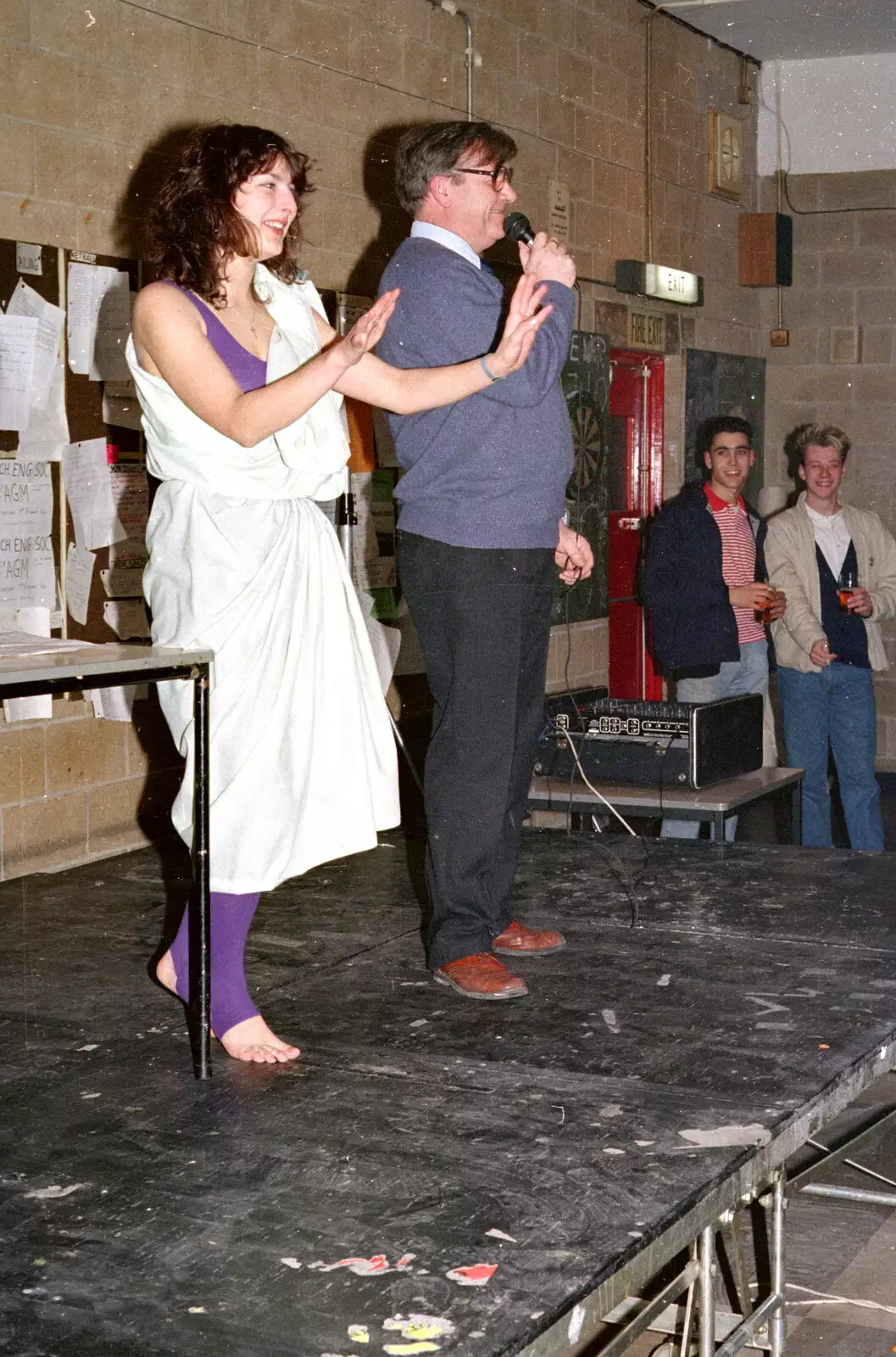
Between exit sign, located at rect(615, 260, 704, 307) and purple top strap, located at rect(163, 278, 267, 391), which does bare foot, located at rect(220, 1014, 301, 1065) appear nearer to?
purple top strap, located at rect(163, 278, 267, 391)

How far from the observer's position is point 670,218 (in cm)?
686

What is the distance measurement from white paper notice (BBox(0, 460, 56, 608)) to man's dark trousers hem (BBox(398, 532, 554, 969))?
1.32m

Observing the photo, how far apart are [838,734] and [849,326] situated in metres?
3.05

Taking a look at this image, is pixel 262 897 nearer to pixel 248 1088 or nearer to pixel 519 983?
pixel 519 983

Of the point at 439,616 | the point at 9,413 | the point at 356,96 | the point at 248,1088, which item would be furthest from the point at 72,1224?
the point at 356,96

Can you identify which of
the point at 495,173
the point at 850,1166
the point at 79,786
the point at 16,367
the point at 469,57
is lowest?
the point at 850,1166

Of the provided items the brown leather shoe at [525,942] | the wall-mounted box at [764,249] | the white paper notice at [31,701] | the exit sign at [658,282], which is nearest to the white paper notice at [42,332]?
the white paper notice at [31,701]

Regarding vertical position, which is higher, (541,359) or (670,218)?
(670,218)

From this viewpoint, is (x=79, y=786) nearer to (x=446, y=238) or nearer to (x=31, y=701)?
(x=31, y=701)

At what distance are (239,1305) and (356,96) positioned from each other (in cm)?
397

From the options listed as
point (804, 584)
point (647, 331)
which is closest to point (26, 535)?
point (804, 584)

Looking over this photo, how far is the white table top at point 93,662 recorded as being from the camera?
6.04 feet

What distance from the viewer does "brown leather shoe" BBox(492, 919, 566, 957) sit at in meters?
2.88

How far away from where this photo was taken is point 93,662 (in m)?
1.92
